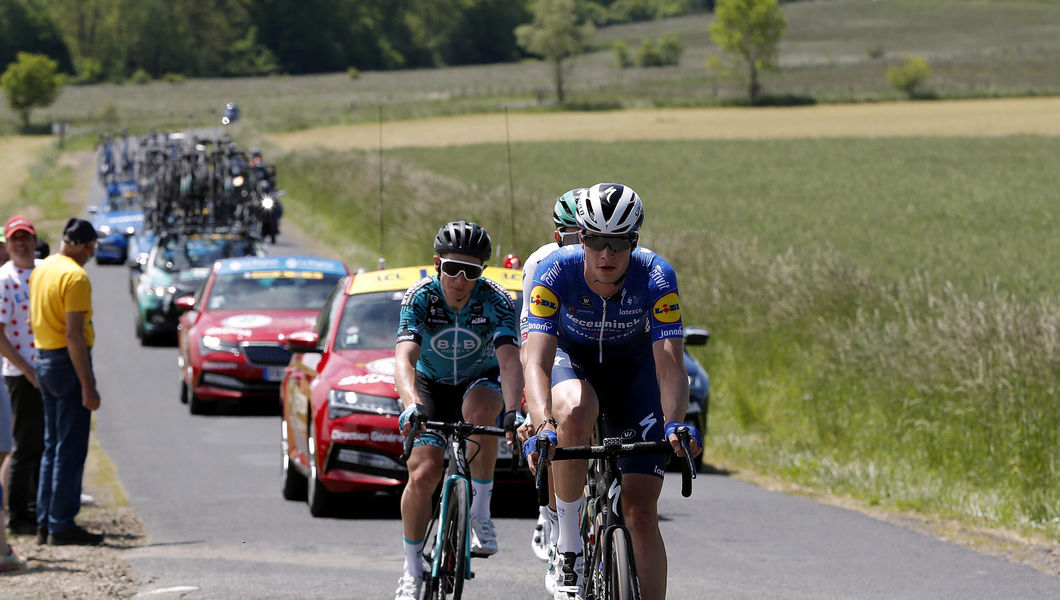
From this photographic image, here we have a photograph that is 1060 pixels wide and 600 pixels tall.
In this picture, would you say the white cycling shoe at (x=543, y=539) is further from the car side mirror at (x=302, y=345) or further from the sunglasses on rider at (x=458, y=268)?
the car side mirror at (x=302, y=345)

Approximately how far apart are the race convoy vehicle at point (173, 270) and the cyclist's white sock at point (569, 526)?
55.4ft

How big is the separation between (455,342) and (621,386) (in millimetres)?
1043

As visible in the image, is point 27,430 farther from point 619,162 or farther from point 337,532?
point 619,162

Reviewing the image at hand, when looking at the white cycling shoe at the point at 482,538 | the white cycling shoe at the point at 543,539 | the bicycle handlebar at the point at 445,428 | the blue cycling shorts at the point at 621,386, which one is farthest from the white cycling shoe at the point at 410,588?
the blue cycling shorts at the point at 621,386

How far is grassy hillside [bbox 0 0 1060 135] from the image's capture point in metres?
108

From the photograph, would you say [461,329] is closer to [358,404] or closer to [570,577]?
[570,577]

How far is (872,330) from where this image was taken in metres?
16.0

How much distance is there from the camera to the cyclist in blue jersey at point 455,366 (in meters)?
6.75

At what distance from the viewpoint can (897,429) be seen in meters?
14.2

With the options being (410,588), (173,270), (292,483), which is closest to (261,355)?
(292,483)

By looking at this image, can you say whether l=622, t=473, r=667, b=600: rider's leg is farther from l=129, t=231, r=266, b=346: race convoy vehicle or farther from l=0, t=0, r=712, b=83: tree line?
l=0, t=0, r=712, b=83: tree line

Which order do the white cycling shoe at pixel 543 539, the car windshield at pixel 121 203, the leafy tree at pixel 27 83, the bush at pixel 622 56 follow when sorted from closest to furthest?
the white cycling shoe at pixel 543 539
the car windshield at pixel 121 203
the leafy tree at pixel 27 83
the bush at pixel 622 56

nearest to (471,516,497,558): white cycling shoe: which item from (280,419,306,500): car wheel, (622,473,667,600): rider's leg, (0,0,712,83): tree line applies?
(622,473,667,600): rider's leg

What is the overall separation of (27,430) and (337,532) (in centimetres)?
199
